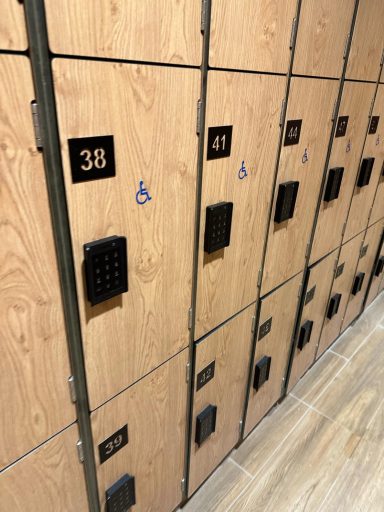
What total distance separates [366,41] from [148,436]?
2099 mm

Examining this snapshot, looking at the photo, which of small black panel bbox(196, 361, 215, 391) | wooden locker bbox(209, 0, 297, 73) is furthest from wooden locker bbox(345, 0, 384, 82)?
small black panel bbox(196, 361, 215, 391)

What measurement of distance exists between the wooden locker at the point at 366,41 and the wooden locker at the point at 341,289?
115cm

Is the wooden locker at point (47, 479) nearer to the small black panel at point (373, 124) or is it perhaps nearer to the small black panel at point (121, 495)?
the small black panel at point (121, 495)

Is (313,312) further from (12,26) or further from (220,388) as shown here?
(12,26)

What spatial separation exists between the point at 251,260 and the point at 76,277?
0.89 metres

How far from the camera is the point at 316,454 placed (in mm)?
2176

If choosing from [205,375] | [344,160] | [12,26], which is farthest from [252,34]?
[205,375]

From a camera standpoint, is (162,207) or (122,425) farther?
(122,425)

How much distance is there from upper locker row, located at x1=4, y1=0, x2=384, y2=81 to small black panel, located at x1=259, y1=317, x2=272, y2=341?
4.01ft

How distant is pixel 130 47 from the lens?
32.8 inches

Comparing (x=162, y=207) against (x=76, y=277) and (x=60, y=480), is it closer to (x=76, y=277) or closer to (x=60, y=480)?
(x=76, y=277)

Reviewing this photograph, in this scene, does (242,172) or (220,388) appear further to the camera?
(220,388)

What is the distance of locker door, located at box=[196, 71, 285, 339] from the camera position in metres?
1.16

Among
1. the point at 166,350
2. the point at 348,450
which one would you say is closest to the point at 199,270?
the point at 166,350
